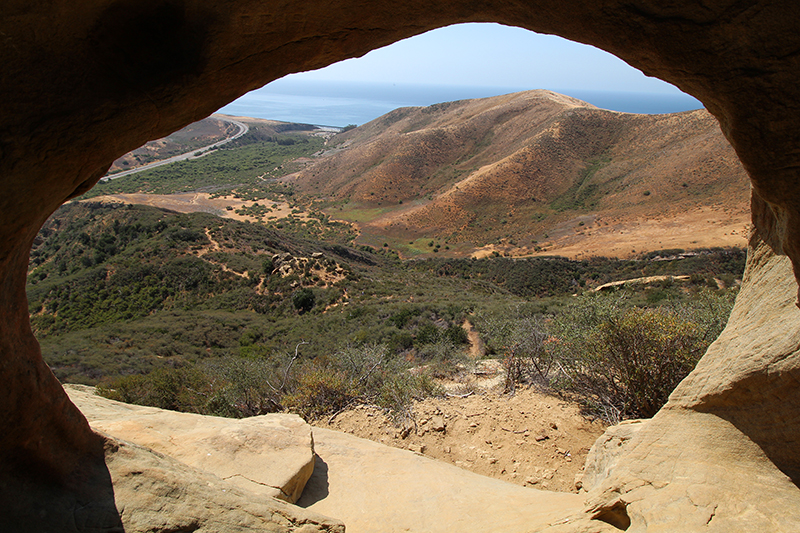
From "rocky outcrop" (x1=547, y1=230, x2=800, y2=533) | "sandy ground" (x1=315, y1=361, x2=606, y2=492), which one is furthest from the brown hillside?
"rocky outcrop" (x1=547, y1=230, x2=800, y2=533)

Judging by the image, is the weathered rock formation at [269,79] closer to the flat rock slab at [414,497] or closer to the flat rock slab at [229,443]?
the flat rock slab at [414,497]

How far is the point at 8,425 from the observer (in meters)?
3.06

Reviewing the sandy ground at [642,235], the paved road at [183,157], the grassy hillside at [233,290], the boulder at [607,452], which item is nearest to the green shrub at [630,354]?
the boulder at [607,452]

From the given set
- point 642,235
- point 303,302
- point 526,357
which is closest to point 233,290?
point 303,302

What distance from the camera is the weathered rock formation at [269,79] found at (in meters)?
2.79

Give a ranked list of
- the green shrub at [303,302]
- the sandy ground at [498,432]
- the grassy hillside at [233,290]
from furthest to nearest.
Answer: the green shrub at [303,302] < the grassy hillside at [233,290] < the sandy ground at [498,432]

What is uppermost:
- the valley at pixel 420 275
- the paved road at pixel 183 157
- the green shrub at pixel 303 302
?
the paved road at pixel 183 157

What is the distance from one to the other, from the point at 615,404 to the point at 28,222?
913cm

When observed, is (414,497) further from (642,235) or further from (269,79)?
(642,235)

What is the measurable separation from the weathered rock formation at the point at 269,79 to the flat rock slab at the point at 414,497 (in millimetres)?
1085

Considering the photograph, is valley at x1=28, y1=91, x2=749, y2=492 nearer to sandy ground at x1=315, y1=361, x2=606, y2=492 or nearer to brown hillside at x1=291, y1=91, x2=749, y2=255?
sandy ground at x1=315, y1=361, x2=606, y2=492

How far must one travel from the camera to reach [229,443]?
5434 millimetres

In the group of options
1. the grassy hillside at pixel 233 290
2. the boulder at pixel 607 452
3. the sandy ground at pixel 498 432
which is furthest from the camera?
the grassy hillside at pixel 233 290

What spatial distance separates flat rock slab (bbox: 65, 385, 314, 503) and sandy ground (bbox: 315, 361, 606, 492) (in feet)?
8.63
